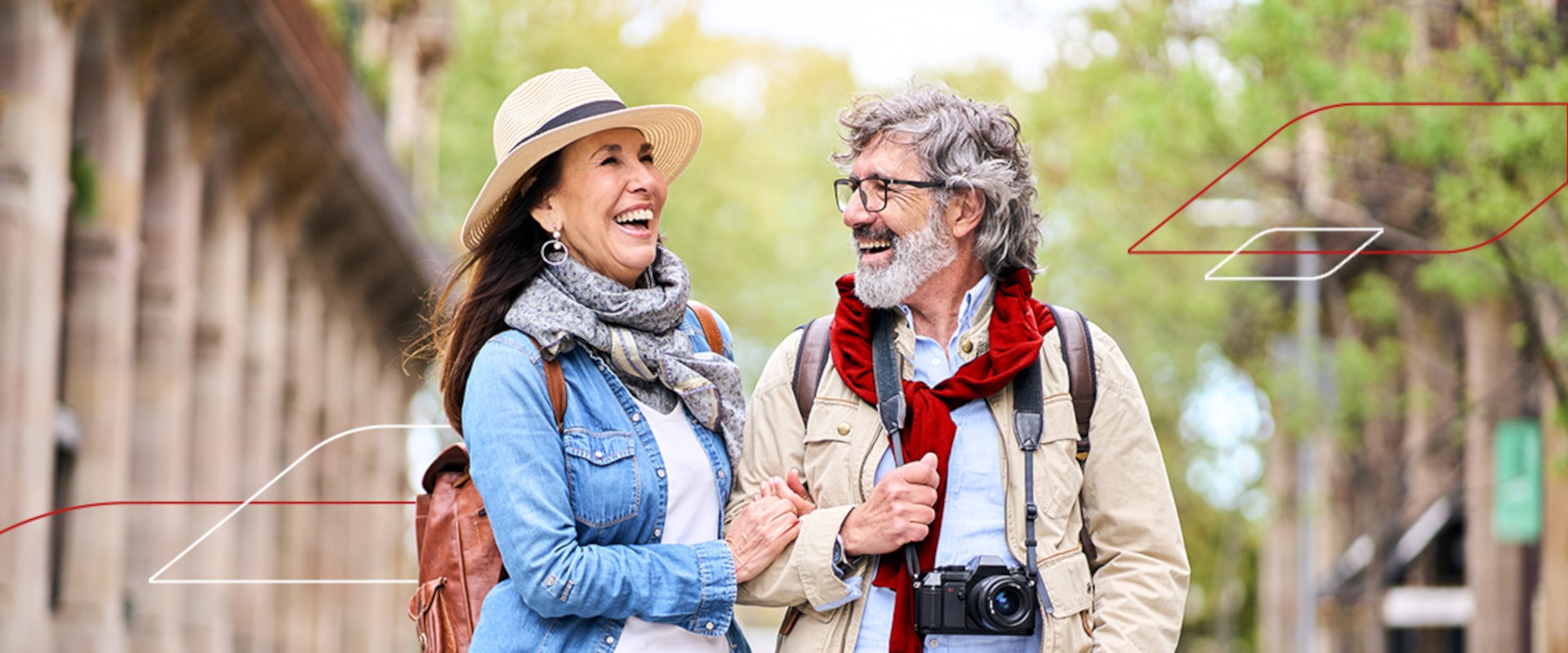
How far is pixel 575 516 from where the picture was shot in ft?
14.1

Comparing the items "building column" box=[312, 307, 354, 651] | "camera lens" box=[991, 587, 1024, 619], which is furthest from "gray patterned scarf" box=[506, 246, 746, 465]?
"building column" box=[312, 307, 354, 651]

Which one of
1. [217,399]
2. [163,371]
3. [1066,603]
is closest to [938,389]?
[1066,603]

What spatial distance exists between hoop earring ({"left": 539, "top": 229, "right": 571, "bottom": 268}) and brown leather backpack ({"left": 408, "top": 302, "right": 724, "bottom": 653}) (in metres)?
0.26

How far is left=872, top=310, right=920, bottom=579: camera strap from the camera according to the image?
442cm

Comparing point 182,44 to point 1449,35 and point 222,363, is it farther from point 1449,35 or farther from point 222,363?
point 1449,35

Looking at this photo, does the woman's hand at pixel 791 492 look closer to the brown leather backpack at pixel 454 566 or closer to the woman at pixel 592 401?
the woman at pixel 592 401

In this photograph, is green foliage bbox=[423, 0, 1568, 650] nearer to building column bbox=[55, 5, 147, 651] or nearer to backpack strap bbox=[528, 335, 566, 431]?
backpack strap bbox=[528, 335, 566, 431]

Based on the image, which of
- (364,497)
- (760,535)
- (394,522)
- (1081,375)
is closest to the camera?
(760,535)

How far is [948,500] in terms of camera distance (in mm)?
4477

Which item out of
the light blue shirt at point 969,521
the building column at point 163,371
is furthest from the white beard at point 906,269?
the building column at point 163,371

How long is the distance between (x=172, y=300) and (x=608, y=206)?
14.0m

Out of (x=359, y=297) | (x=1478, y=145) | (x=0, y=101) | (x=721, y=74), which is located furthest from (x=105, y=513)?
(x=721, y=74)

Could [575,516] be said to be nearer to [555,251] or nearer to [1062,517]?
[555,251]

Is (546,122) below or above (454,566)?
above
